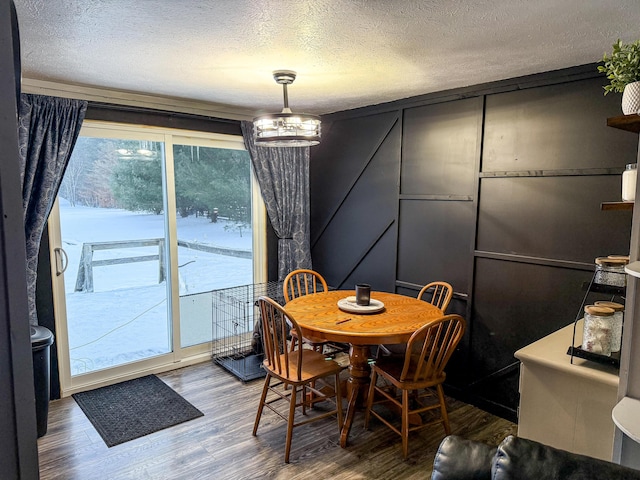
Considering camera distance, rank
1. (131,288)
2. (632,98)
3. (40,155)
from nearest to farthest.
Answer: (632,98) → (40,155) → (131,288)

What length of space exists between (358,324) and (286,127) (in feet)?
4.33

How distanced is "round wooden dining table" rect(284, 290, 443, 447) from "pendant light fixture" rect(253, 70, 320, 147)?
1185mm

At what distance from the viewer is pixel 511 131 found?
9.58 ft

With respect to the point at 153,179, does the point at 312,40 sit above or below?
above

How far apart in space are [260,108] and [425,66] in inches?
74.0

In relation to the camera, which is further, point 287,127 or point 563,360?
point 287,127

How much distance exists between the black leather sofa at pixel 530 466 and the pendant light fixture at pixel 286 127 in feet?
6.43

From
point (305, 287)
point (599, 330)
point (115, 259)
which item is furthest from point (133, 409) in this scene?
point (599, 330)

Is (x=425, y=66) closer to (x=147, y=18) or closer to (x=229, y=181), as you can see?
(x=147, y=18)

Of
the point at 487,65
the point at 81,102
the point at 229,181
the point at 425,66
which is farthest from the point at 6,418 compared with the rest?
the point at 229,181

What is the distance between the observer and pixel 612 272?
193cm

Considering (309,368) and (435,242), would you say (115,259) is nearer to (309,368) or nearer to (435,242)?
(309,368)

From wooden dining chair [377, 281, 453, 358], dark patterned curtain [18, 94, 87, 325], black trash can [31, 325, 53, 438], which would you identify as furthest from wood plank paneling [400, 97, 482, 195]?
black trash can [31, 325, 53, 438]

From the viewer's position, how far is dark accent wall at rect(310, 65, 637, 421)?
2590 mm
